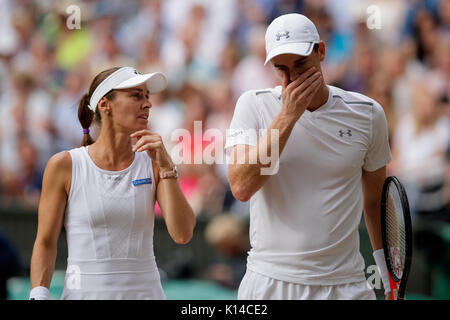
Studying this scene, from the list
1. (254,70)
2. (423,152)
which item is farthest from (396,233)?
(254,70)

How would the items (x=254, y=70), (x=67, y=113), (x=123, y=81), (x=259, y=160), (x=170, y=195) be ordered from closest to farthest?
(x=259, y=160)
(x=170, y=195)
(x=123, y=81)
(x=254, y=70)
(x=67, y=113)

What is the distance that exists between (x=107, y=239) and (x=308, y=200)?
869 mm

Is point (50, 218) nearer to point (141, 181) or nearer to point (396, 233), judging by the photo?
point (141, 181)

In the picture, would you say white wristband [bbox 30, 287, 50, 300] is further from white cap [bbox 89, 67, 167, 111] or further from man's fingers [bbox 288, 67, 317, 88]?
man's fingers [bbox 288, 67, 317, 88]

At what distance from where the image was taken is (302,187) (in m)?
3.12

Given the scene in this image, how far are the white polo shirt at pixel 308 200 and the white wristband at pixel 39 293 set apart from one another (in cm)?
85

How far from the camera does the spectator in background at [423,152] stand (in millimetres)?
6371

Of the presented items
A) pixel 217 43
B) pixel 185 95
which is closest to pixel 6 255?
pixel 185 95

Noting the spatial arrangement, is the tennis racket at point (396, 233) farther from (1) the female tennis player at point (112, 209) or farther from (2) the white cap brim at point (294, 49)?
(1) the female tennis player at point (112, 209)

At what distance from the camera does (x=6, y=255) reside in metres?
5.26

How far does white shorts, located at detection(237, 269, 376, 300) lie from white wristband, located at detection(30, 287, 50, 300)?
31.8 inches

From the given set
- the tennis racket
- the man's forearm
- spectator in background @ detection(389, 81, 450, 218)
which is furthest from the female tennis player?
spectator in background @ detection(389, 81, 450, 218)

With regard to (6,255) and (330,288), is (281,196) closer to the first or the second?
(330,288)

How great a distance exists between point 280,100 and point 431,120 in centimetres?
393
